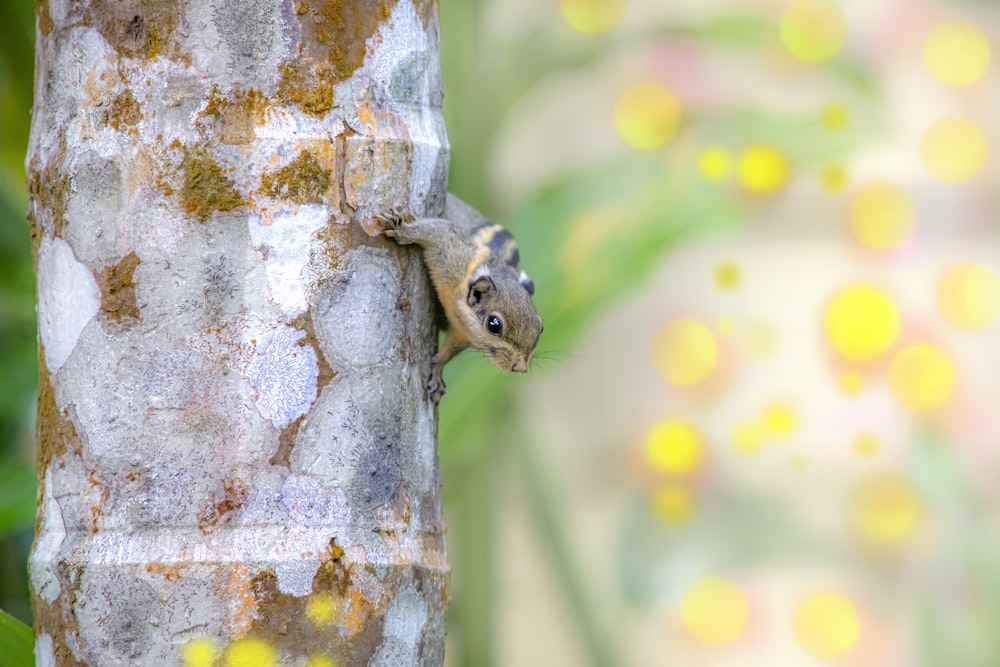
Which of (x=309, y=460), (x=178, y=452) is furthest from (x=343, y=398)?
(x=178, y=452)

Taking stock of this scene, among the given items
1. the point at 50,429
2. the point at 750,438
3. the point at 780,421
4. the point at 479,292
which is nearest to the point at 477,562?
the point at 750,438

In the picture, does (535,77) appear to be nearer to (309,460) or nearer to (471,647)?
(471,647)

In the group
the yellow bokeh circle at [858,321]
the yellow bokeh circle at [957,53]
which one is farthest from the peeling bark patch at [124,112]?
the yellow bokeh circle at [957,53]

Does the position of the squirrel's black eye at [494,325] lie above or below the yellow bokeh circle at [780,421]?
above

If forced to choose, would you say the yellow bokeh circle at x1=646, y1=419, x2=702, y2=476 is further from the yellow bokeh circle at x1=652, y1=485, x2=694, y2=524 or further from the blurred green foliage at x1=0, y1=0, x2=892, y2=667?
the blurred green foliage at x1=0, y1=0, x2=892, y2=667

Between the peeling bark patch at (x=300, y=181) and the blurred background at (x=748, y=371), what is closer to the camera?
the peeling bark patch at (x=300, y=181)

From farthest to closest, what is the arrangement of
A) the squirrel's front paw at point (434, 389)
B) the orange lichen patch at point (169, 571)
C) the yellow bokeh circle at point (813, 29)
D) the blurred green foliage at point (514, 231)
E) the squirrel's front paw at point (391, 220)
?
1. the yellow bokeh circle at point (813, 29)
2. the blurred green foliage at point (514, 231)
3. the squirrel's front paw at point (434, 389)
4. the squirrel's front paw at point (391, 220)
5. the orange lichen patch at point (169, 571)

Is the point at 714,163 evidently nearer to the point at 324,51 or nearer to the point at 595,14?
the point at 595,14

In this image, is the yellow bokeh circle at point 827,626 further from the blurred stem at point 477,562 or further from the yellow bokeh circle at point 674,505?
the blurred stem at point 477,562
